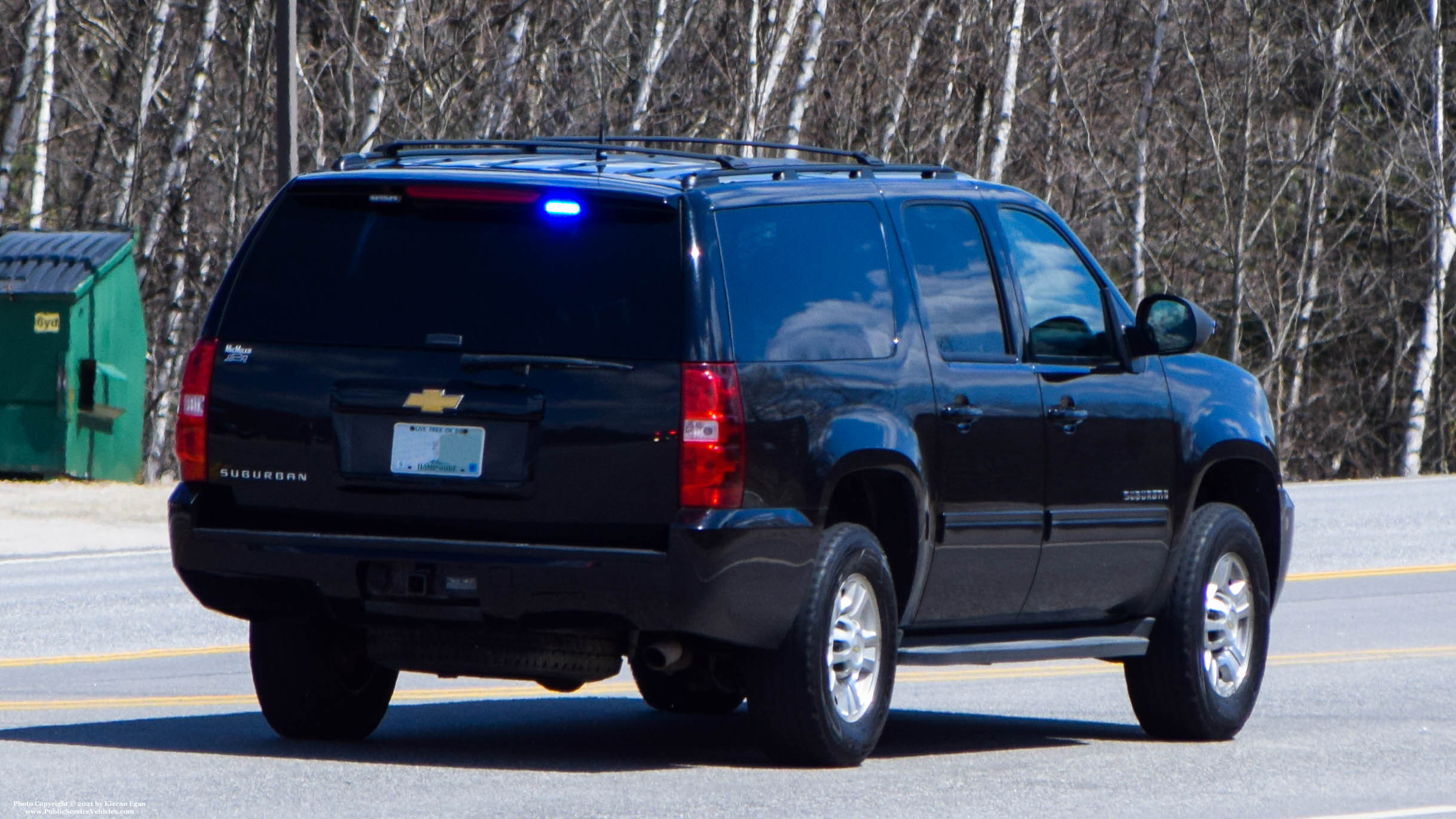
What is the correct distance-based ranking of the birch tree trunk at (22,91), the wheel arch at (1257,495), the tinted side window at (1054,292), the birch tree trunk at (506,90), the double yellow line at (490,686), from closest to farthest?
the tinted side window at (1054,292) → the wheel arch at (1257,495) → the double yellow line at (490,686) → the birch tree trunk at (506,90) → the birch tree trunk at (22,91)

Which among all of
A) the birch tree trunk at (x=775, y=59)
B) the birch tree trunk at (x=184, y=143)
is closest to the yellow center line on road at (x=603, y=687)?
the birch tree trunk at (x=775, y=59)

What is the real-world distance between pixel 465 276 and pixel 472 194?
26 cm

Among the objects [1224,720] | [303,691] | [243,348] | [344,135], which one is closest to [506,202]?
[243,348]

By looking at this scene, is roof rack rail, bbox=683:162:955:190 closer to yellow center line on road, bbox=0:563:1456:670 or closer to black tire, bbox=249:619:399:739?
black tire, bbox=249:619:399:739

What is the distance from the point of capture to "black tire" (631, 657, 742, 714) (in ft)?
27.5

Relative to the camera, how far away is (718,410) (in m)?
6.67

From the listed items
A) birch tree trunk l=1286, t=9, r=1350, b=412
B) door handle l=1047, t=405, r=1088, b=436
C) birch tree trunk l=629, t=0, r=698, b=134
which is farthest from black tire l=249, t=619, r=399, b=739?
birch tree trunk l=1286, t=9, r=1350, b=412

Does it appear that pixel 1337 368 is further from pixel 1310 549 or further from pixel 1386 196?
pixel 1310 549

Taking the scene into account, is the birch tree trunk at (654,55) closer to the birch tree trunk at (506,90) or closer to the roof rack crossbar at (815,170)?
the birch tree trunk at (506,90)

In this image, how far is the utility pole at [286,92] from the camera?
71.4 feet

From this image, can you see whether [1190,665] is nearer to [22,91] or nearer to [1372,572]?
[1372,572]

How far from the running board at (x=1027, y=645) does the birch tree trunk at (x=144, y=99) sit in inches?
966

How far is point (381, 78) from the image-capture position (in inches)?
1082

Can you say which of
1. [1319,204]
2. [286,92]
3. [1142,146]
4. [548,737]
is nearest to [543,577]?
[548,737]
